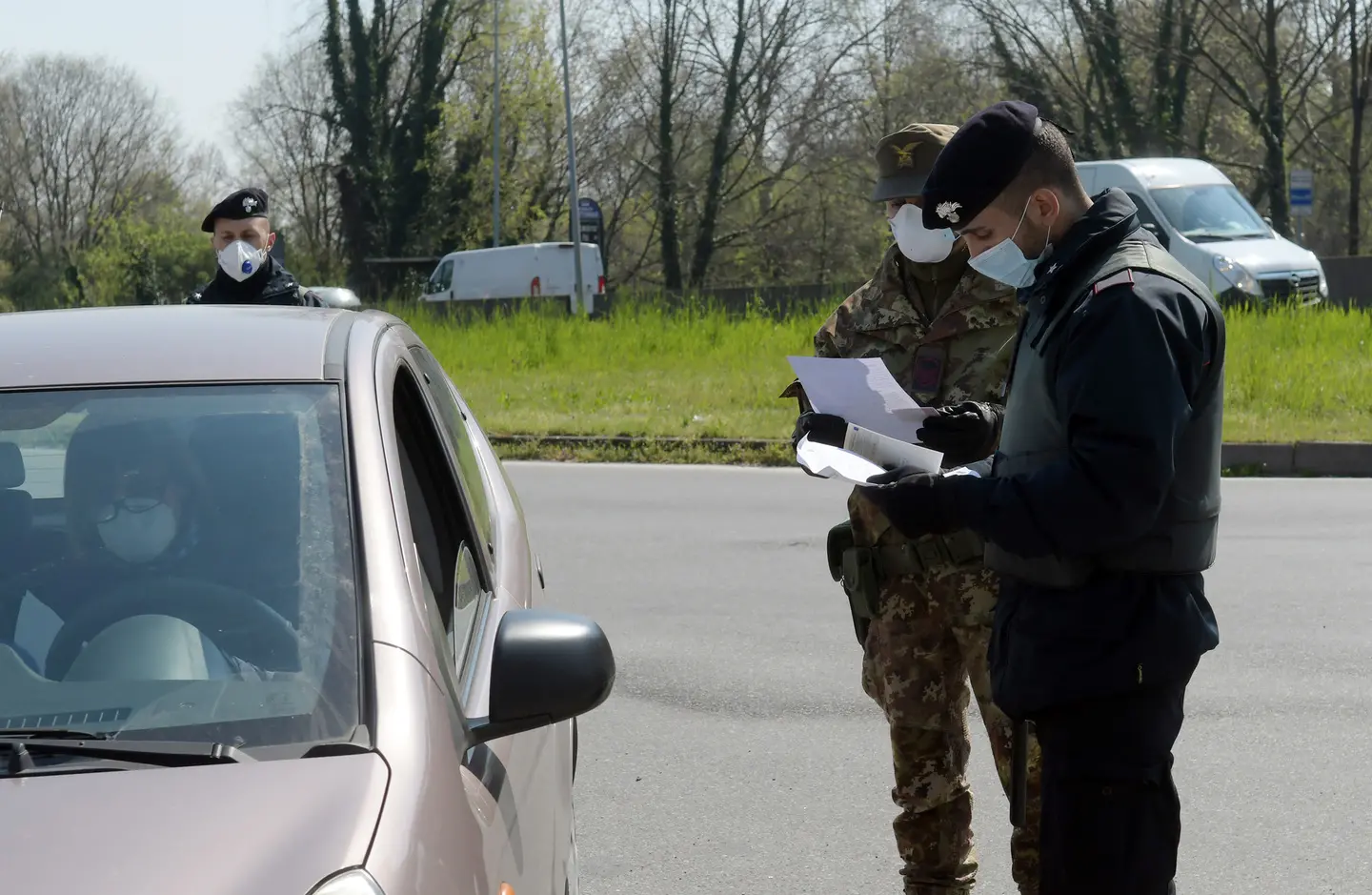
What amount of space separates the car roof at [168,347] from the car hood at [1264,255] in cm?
1765

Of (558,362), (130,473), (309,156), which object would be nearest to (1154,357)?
(130,473)

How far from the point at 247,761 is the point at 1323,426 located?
11.3m

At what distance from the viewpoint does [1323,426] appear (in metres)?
12.0

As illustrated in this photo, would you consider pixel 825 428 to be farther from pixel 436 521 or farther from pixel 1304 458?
pixel 1304 458

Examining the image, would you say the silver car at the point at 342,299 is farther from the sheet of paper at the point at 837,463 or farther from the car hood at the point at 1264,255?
the car hood at the point at 1264,255

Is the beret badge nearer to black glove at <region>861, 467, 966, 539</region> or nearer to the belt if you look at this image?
black glove at <region>861, 467, 966, 539</region>

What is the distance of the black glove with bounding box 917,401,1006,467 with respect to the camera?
335 cm

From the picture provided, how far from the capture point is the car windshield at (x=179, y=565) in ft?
7.20

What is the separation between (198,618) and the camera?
2361 mm

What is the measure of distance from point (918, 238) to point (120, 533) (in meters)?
1.93

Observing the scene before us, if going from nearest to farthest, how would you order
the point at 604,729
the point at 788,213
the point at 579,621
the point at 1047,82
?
the point at 579,621 → the point at 604,729 → the point at 1047,82 → the point at 788,213

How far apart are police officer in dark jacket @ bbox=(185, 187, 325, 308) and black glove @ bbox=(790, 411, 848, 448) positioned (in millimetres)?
3129

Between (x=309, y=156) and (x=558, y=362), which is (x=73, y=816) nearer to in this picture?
(x=558, y=362)

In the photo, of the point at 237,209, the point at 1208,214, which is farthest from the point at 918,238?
the point at 1208,214
